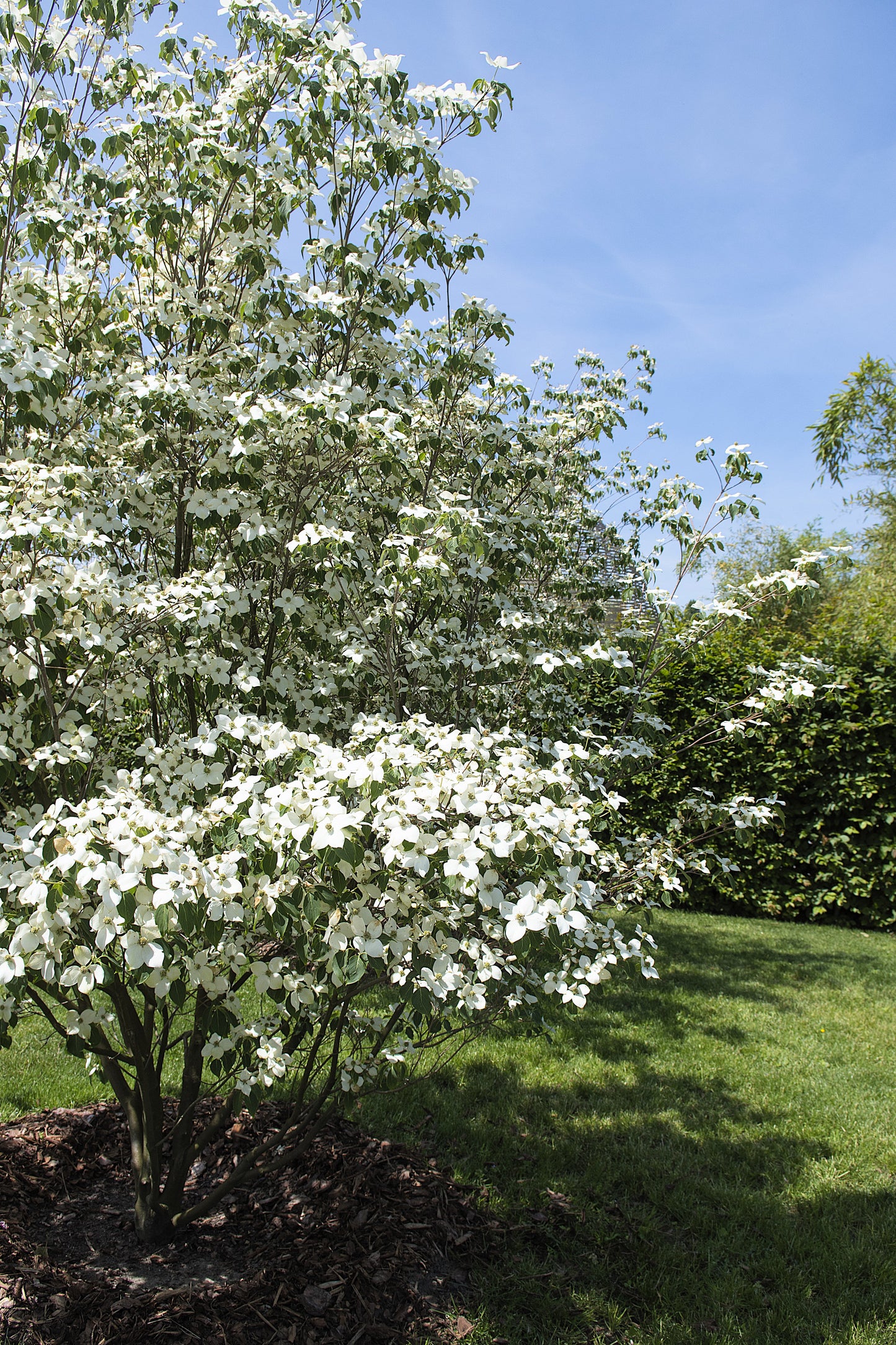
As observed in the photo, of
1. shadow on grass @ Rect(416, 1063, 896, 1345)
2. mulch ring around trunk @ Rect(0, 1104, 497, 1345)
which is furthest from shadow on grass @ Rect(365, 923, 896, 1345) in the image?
mulch ring around trunk @ Rect(0, 1104, 497, 1345)

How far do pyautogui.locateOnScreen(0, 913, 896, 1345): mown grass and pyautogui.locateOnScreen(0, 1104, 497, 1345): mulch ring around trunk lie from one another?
0.19 m

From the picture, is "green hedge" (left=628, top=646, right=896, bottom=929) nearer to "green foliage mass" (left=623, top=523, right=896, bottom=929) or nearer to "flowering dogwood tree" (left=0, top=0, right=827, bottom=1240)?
"green foliage mass" (left=623, top=523, right=896, bottom=929)

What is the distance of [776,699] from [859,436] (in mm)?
10930

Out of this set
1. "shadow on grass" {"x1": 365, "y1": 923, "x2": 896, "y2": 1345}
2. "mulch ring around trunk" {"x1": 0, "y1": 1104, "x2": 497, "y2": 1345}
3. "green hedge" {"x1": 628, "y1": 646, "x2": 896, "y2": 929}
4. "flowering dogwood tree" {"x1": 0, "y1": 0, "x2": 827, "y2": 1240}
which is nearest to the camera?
"flowering dogwood tree" {"x1": 0, "y1": 0, "x2": 827, "y2": 1240}

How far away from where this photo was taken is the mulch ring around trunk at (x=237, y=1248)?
2.19 metres

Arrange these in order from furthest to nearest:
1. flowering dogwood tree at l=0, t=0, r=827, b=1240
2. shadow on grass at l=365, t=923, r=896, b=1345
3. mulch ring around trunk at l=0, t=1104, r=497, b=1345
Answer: shadow on grass at l=365, t=923, r=896, b=1345 → mulch ring around trunk at l=0, t=1104, r=497, b=1345 → flowering dogwood tree at l=0, t=0, r=827, b=1240

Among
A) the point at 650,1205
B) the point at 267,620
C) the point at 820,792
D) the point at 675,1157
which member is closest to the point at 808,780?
the point at 820,792

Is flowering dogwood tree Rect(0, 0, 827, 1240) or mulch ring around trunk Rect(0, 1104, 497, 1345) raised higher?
flowering dogwood tree Rect(0, 0, 827, 1240)

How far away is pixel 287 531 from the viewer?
8.88 ft

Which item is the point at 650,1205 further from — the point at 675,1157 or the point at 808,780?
the point at 808,780

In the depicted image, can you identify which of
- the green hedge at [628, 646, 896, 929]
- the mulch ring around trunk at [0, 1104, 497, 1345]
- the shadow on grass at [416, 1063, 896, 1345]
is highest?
the green hedge at [628, 646, 896, 929]

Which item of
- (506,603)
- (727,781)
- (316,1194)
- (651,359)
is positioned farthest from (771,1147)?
(727,781)

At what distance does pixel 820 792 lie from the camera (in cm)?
741

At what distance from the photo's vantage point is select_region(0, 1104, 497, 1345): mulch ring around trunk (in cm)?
219
